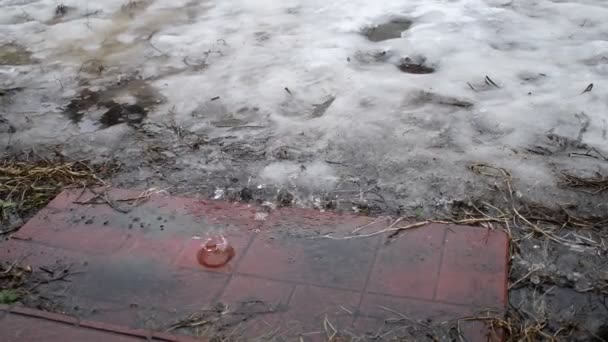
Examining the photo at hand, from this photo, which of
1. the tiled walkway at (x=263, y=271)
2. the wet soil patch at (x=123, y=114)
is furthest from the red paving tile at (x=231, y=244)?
the wet soil patch at (x=123, y=114)

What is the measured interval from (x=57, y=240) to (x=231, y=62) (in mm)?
1557

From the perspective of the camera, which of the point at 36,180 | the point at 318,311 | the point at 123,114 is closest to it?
the point at 318,311

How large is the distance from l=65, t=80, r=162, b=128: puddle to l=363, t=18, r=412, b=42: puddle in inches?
51.7

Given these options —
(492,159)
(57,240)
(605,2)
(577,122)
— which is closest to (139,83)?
(57,240)

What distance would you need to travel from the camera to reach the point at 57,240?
206cm

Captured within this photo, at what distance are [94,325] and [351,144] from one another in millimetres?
1245

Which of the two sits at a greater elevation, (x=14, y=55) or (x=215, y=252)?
(x=14, y=55)

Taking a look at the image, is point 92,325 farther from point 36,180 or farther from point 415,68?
point 415,68

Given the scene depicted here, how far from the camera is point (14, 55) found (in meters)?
3.58

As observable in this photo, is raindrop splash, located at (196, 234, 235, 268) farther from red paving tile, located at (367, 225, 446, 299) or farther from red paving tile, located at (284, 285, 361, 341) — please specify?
red paving tile, located at (367, 225, 446, 299)

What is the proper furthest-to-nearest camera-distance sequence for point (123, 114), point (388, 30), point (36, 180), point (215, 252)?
point (388, 30), point (123, 114), point (36, 180), point (215, 252)

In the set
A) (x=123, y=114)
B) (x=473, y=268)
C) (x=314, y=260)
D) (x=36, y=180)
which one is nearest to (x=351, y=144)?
(x=314, y=260)

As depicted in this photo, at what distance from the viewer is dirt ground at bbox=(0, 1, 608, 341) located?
6.31 ft

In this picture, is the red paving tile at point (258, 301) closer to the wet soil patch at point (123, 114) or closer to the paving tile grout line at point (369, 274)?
the paving tile grout line at point (369, 274)
